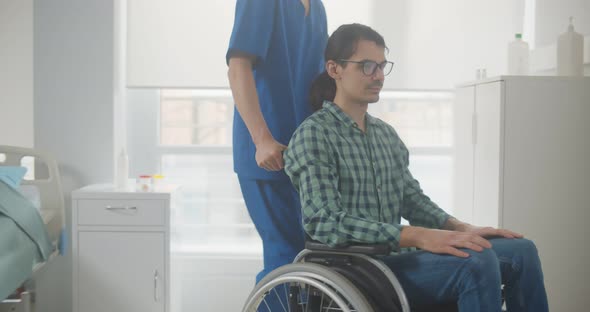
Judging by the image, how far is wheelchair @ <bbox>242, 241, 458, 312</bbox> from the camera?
1.42 metres

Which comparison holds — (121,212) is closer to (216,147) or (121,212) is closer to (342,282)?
(216,147)

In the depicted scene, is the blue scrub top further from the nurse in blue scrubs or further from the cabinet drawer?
the cabinet drawer

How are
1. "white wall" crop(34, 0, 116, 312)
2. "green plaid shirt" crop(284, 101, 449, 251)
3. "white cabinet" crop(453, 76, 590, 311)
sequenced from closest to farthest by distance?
"green plaid shirt" crop(284, 101, 449, 251) → "white cabinet" crop(453, 76, 590, 311) → "white wall" crop(34, 0, 116, 312)

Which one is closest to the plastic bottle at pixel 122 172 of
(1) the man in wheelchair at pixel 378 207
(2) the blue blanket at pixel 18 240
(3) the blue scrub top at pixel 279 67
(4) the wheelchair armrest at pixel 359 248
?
(2) the blue blanket at pixel 18 240

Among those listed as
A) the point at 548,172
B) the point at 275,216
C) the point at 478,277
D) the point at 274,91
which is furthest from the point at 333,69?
the point at 548,172

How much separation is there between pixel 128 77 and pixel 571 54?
6.37 ft

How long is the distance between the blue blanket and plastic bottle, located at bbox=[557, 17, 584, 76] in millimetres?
2129

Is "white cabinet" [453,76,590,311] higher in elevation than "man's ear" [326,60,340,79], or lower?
lower

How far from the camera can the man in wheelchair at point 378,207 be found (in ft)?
4.70

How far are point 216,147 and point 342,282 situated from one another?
2.04 meters

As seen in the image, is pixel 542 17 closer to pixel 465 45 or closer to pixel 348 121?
pixel 465 45

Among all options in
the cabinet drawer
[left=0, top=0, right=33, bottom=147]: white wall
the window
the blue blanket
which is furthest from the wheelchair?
[left=0, top=0, right=33, bottom=147]: white wall

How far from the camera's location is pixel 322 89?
1812 mm

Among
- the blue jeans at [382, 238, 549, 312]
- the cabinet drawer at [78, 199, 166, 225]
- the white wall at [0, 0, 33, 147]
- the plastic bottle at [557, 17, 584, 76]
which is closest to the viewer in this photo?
the blue jeans at [382, 238, 549, 312]
